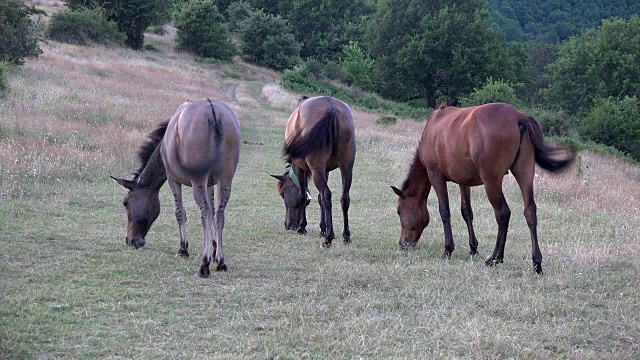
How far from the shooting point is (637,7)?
76.8 metres

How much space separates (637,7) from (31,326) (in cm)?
8461

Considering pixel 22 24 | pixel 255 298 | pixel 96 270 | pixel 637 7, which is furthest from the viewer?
pixel 637 7

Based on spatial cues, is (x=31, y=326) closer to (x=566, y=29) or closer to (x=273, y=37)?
(x=273, y=37)

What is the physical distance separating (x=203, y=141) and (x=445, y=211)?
3155mm

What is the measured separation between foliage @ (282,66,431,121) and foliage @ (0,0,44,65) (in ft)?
55.1

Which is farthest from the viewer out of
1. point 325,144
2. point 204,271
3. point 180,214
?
point 325,144

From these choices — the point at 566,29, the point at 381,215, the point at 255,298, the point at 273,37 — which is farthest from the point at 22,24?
the point at 566,29

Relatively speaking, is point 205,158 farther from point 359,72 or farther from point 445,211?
point 359,72

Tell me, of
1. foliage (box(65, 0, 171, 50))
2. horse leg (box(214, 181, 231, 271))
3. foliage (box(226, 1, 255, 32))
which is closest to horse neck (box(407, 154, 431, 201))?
horse leg (box(214, 181, 231, 271))

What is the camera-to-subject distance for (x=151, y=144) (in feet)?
26.8

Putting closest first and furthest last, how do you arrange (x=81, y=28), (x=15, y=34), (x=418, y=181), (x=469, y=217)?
(x=469, y=217) < (x=418, y=181) < (x=15, y=34) < (x=81, y=28)

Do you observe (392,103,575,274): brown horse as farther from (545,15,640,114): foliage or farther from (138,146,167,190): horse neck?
(545,15,640,114): foliage

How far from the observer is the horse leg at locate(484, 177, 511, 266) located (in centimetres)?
713

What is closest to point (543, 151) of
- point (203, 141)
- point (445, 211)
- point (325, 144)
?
point (445, 211)
